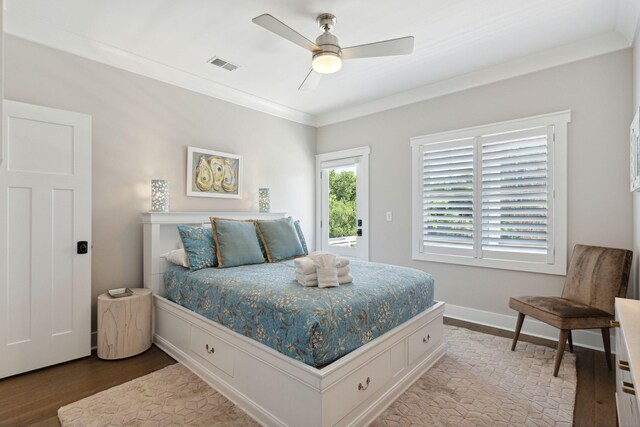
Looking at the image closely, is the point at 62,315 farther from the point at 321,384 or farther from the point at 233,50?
the point at 233,50

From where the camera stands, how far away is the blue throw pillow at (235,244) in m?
3.06

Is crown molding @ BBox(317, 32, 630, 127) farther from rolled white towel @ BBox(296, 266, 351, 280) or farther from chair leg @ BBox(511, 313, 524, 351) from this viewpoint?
rolled white towel @ BBox(296, 266, 351, 280)

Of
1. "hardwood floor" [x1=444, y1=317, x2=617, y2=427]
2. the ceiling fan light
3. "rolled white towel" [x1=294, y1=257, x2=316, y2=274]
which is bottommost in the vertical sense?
"hardwood floor" [x1=444, y1=317, x2=617, y2=427]

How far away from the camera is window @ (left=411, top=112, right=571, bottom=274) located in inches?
128

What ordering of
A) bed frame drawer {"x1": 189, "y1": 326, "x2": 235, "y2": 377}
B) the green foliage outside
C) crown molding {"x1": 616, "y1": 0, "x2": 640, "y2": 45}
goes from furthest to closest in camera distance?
the green foliage outside
crown molding {"x1": 616, "y1": 0, "x2": 640, "y2": 45}
bed frame drawer {"x1": 189, "y1": 326, "x2": 235, "y2": 377}

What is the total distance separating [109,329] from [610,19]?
4812 millimetres

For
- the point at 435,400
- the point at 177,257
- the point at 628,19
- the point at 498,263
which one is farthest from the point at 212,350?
the point at 628,19

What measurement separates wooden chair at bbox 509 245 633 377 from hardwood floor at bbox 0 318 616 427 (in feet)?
0.61

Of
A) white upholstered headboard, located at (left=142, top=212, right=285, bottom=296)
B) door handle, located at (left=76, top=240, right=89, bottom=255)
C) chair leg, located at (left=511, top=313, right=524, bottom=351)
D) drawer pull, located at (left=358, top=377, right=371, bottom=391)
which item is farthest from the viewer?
white upholstered headboard, located at (left=142, top=212, right=285, bottom=296)

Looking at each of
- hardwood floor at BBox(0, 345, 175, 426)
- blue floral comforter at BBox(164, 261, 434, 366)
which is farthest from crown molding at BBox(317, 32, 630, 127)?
hardwood floor at BBox(0, 345, 175, 426)

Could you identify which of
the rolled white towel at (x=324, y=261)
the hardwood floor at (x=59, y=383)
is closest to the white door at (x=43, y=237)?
the hardwood floor at (x=59, y=383)

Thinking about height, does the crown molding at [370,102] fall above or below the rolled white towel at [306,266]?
above

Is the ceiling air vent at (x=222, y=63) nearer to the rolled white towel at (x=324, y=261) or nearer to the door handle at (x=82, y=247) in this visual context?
the door handle at (x=82, y=247)

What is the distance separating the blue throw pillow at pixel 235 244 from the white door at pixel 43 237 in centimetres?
107
